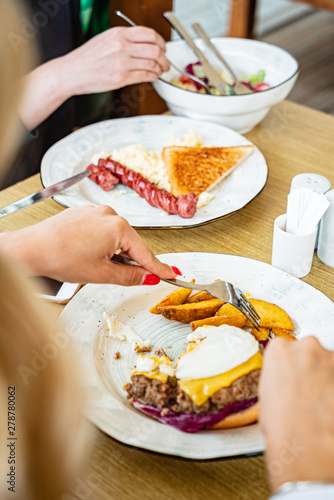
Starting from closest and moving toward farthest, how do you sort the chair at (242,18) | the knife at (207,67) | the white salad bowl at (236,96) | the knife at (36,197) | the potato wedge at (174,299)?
the potato wedge at (174,299) → the knife at (36,197) → the white salad bowl at (236,96) → the knife at (207,67) → the chair at (242,18)

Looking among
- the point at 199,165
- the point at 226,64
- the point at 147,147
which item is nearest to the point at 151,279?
the point at 199,165

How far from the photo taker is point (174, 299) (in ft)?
3.46

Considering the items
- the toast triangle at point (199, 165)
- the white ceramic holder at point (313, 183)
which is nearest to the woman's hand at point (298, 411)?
the white ceramic holder at point (313, 183)

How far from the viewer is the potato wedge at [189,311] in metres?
1.02

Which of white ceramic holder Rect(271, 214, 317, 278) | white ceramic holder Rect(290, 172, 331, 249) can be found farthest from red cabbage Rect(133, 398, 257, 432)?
white ceramic holder Rect(290, 172, 331, 249)

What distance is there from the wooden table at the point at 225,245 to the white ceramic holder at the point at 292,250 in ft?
0.11

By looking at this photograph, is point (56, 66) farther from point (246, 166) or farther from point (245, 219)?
point (245, 219)

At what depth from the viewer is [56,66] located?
5.86ft

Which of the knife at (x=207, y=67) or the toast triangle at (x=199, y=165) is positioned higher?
the knife at (x=207, y=67)

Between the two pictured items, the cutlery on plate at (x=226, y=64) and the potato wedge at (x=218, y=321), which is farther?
the cutlery on plate at (x=226, y=64)

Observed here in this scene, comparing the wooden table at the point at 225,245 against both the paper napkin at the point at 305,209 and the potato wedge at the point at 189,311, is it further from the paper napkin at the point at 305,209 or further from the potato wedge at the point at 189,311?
the potato wedge at the point at 189,311

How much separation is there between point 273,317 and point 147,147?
840 millimetres

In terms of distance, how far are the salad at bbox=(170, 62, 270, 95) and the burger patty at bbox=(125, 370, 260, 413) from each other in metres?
1.17

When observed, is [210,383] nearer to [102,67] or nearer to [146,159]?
[146,159]
